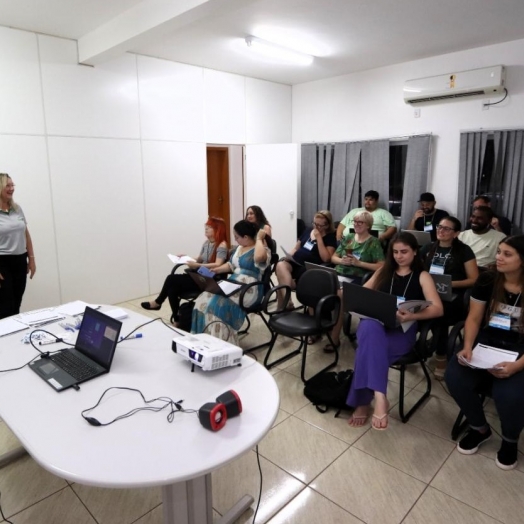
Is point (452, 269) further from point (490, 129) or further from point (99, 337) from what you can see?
point (99, 337)

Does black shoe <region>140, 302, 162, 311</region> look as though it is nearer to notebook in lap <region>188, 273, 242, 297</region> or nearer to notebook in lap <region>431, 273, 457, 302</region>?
notebook in lap <region>188, 273, 242, 297</region>

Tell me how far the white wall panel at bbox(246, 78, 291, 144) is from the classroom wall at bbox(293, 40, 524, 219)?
19 centimetres

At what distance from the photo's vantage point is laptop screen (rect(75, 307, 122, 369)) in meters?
1.76

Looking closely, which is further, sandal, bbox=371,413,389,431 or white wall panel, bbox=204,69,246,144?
white wall panel, bbox=204,69,246,144

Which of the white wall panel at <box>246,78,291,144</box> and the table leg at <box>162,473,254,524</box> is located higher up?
the white wall panel at <box>246,78,291,144</box>

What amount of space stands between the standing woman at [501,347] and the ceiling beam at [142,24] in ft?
7.69

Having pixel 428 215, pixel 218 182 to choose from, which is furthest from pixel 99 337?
pixel 218 182

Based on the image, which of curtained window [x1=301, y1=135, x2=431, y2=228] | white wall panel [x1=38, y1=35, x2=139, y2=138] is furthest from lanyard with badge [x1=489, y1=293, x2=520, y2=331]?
white wall panel [x1=38, y1=35, x2=139, y2=138]

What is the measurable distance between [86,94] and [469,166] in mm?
4462

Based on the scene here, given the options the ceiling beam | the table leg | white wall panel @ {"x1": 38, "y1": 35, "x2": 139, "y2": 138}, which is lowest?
the table leg

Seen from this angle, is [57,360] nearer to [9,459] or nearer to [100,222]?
[9,459]

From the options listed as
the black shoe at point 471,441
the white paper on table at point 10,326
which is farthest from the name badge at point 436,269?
the white paper on table at point 10,326

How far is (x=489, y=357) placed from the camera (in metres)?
2.24

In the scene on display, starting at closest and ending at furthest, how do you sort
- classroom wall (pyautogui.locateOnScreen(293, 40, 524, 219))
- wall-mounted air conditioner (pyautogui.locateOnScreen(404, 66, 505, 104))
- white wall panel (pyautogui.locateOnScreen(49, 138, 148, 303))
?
white wall panel (pyautogui.locateOnScreen(49, 138, 148, 303))
wall-mounted air conditioner (pyautogui.locateOnScreen(404, 66, 505, 104))
classroom wall (pyautogui.locateOnScreen(293, 40, 524, 219))
